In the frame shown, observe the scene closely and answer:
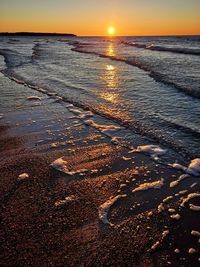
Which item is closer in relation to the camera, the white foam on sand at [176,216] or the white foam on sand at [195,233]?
the white foam on sand at [195,233]

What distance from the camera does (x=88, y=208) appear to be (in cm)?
321

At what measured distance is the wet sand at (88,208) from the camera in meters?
2.55

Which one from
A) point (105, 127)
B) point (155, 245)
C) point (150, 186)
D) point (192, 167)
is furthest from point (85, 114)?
point (155, 245)

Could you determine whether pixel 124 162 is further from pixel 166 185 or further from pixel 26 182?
pixel 26 182

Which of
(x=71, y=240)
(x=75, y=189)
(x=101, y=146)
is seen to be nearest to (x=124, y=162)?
(x=101, y=146)

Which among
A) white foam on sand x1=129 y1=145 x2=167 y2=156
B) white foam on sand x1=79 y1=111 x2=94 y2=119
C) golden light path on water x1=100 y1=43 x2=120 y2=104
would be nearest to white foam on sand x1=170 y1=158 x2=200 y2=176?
white foam on sand x1=129 y1=145 x2=167 y2=156

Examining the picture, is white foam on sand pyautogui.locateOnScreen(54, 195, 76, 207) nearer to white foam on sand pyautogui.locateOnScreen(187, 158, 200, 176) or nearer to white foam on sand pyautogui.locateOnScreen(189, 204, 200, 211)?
white foam on sand pyautogui.locateOnScreen(189, 204, 200, 211)

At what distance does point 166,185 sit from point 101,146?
1.61 meters

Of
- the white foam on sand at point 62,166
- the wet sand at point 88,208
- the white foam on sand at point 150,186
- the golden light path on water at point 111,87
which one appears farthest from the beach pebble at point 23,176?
the golden light path on water at point 111,87

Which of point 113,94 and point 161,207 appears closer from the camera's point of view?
point 161,207

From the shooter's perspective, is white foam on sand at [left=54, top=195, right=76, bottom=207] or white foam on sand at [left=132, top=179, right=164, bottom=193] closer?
white foam on sand at [left=54, top=195, right=76, bottom=207]

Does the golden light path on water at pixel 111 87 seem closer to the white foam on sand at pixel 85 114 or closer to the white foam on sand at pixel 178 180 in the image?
the white foam on sand at pixel 85 114

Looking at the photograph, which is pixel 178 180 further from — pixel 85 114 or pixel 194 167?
pixel 85 114

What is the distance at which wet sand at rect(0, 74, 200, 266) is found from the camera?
2.55 metres
